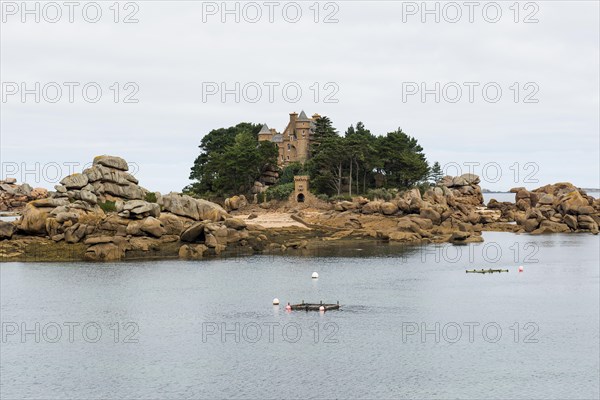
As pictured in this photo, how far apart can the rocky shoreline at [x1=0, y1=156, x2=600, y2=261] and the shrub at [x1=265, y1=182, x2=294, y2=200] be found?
6.92 feet

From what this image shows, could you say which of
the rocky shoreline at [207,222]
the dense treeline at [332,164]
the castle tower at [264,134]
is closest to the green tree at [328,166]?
the dense treeline at [332,164]

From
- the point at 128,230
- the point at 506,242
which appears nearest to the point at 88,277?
the point at 128,230

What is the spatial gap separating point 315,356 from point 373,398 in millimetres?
9297

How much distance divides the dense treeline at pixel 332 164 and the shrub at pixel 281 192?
930 millimetres

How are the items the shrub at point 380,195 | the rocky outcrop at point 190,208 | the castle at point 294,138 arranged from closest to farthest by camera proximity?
the rocky outcrop at point 190,208
the shrub at point 380,195
the castle at point 294,138

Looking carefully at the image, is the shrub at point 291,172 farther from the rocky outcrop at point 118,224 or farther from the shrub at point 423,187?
the rocky outcrop at point 118,224

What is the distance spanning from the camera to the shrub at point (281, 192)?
149 meters

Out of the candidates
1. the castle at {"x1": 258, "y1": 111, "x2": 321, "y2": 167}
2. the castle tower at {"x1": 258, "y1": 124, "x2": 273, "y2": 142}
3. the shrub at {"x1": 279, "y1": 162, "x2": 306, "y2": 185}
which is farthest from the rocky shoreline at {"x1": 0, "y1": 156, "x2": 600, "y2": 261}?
the castle tower at {"x1": 258, "y1": 124, "x2": 273, "y2": 142}

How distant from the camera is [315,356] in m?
53.7

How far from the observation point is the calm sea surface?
4766 centimetres

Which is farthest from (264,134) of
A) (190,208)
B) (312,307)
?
(312,307)

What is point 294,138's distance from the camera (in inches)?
6526

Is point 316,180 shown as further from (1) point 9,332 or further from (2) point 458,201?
(1) point 9,332

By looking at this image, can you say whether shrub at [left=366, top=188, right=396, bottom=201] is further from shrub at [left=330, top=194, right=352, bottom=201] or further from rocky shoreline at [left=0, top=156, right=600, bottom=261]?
shrub at [left=330, top=194, right=352, bottom=201]
